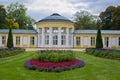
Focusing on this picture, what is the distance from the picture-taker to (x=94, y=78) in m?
12.2

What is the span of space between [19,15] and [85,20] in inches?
846

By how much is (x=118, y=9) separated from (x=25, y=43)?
1036 inches

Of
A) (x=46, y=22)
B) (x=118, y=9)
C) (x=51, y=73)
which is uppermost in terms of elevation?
(x=118, y=9)

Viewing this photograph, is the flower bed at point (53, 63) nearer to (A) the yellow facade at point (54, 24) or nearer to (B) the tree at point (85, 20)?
(A) the yellow facade at point (54, 24)

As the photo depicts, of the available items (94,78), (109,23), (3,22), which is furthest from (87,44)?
(94,78)

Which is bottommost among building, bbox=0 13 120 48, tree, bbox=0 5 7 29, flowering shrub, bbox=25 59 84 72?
flowering shrub, bbox=25 59 84 72

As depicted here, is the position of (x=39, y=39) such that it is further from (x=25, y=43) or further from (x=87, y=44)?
(x=87, y=44)

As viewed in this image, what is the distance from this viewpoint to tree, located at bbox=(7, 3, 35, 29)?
78875 mm

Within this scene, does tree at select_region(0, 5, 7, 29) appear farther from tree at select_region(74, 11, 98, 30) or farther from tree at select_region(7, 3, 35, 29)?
tree at select_region(74, 11, 98, 30)

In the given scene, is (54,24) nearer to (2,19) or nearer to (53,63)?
(2,19)

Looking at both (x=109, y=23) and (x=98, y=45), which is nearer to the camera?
(x=98, y=45)

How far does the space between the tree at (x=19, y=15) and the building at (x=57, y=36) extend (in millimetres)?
24983

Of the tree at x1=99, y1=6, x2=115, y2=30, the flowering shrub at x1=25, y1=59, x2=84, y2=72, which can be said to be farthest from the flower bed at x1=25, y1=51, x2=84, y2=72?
the tree at x1=99, y1=6, x2=115, y2=30

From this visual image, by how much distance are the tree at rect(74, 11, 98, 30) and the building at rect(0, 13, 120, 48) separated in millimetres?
25301
